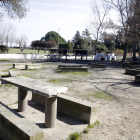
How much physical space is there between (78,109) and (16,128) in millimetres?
1580

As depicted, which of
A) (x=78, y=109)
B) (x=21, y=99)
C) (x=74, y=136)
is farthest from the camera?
(x=21, y=99)

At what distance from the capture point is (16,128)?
2365mm

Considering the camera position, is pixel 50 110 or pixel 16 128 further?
pixel 50 110

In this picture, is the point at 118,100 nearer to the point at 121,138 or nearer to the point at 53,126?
the point at 121,138

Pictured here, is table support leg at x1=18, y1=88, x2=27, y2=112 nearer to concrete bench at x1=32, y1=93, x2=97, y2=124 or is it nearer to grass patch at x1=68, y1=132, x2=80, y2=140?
concrete bench at x1=32, y1=93, x2=97, y2=124

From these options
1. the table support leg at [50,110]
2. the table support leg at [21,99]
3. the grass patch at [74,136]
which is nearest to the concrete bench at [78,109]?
the grass patch at [74,136]

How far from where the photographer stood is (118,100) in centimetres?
526

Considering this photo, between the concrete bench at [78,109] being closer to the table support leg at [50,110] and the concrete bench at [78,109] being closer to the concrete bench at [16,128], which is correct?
the table support leg at [50,110]

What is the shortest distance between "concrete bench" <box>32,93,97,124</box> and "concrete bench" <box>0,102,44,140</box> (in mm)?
1351

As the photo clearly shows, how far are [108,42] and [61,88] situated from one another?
186 feet

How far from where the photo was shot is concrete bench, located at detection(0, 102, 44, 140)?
2.21 metres

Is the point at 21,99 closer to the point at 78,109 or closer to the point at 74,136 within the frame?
the point at 78,109

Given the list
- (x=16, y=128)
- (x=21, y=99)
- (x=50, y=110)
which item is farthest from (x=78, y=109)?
(x=16, y=128)

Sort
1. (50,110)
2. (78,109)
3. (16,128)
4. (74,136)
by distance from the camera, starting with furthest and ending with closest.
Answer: (78,109) → (50,110) → (74,136) → (16,128)
